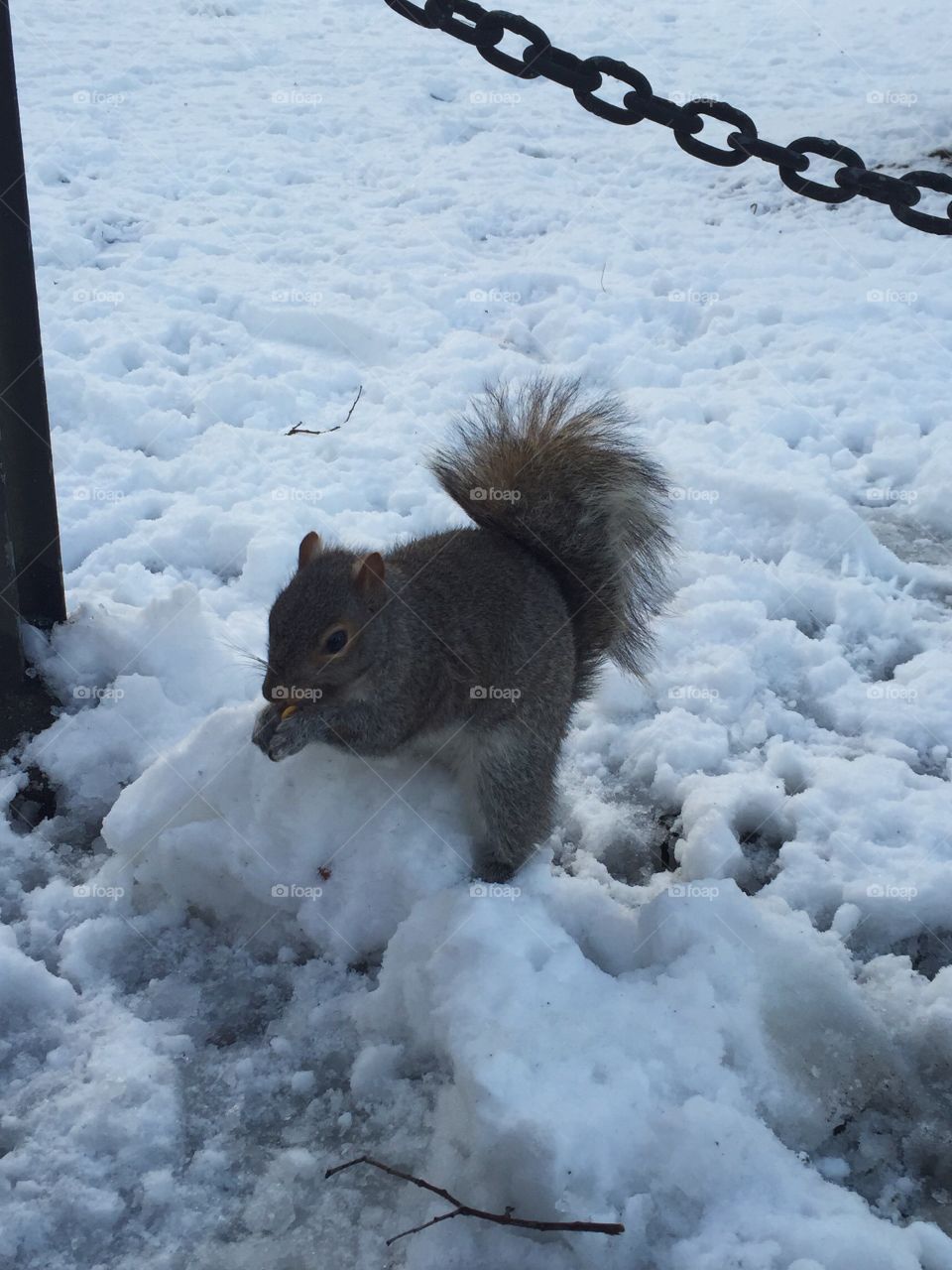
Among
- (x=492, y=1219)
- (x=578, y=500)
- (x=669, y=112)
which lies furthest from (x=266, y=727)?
(x=669, y=112)

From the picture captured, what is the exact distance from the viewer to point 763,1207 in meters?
1.56

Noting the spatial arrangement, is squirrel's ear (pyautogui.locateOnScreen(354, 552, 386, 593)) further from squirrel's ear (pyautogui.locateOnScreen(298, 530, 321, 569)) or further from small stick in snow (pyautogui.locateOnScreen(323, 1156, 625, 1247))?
small stick in snow (pyautogui.locateOnScreen(323, 1156, 625, 1247))

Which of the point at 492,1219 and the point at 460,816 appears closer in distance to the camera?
the point at 492,1219

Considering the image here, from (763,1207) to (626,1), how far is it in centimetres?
825

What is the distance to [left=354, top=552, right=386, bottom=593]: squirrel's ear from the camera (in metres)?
1.99

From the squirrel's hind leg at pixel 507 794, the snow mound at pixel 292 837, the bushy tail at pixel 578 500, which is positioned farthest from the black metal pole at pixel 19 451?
the squirrel's hind leg at pixel 507 794

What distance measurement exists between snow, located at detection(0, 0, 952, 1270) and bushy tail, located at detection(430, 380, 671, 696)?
382mm

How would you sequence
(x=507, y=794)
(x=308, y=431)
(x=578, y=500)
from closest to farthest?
1. (x=507, y=794)
2. (x=578, y=500)
3. (x=308, y=431)

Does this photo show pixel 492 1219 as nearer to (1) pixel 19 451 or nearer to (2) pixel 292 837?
(2) pixel 292 837

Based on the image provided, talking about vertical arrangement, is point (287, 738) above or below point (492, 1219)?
above

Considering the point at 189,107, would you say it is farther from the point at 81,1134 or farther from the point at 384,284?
the point at 81,1134

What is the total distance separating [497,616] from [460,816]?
0.39m

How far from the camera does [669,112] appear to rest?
80.2 inches

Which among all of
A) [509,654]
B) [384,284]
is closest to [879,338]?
[384,284]
